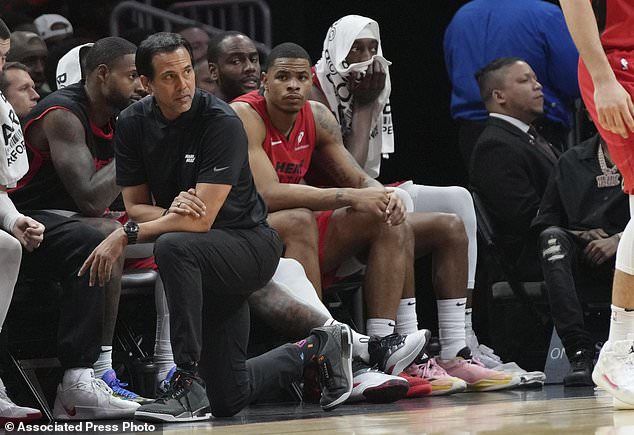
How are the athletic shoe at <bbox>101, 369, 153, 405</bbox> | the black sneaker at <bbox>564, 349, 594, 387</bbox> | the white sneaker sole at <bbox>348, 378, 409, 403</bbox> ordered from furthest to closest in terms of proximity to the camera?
the black sneaker at <bbox>564, 349, 594, 387</bbox> → the white sneaker sole at <bbox>348, 378, 409, 403</bbox> → the athletic shoe at <bbox>101, 369, 153, 405</bbox>

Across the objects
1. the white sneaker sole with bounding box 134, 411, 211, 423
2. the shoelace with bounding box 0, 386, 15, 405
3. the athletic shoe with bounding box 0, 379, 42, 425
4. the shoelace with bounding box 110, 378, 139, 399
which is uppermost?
the white sneaker sole with bounding box 134, 411, 211, 423

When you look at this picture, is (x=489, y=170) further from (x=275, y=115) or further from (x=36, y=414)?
(x=36, y=414)

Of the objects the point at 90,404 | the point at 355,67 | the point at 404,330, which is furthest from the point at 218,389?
the point at 355,67

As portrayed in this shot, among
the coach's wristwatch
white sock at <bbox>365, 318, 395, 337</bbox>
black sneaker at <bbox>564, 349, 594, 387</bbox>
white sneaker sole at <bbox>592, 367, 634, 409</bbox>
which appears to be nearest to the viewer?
white sneaker sole at <bbox>592, 367, 634, 409</bbox>

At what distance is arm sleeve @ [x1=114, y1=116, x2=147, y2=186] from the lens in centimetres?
427

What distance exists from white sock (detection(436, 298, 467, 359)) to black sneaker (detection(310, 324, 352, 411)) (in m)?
1.03

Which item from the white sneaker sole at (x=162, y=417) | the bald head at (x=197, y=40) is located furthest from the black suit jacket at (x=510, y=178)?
the white sneaker sole at (x=162, y=417)

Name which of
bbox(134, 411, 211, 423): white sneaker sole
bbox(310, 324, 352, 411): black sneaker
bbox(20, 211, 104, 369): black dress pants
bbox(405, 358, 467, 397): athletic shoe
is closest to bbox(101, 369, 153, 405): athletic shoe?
bbox(20, 211, 104, 369): black dress pants

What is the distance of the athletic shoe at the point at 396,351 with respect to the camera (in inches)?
192

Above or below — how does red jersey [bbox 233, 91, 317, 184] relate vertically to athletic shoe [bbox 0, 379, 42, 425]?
above

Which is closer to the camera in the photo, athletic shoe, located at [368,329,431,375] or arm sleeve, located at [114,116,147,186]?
arm sleeve, located at [114,116,147,186]

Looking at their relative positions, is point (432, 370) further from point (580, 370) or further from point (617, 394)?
point (617, 394)

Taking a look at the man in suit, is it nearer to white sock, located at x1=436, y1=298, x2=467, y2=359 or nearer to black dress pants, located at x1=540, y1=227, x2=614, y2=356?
black dress pants, located at x1=540, y1=227, x2=614, y2=356

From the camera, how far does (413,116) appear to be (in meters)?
8.07
